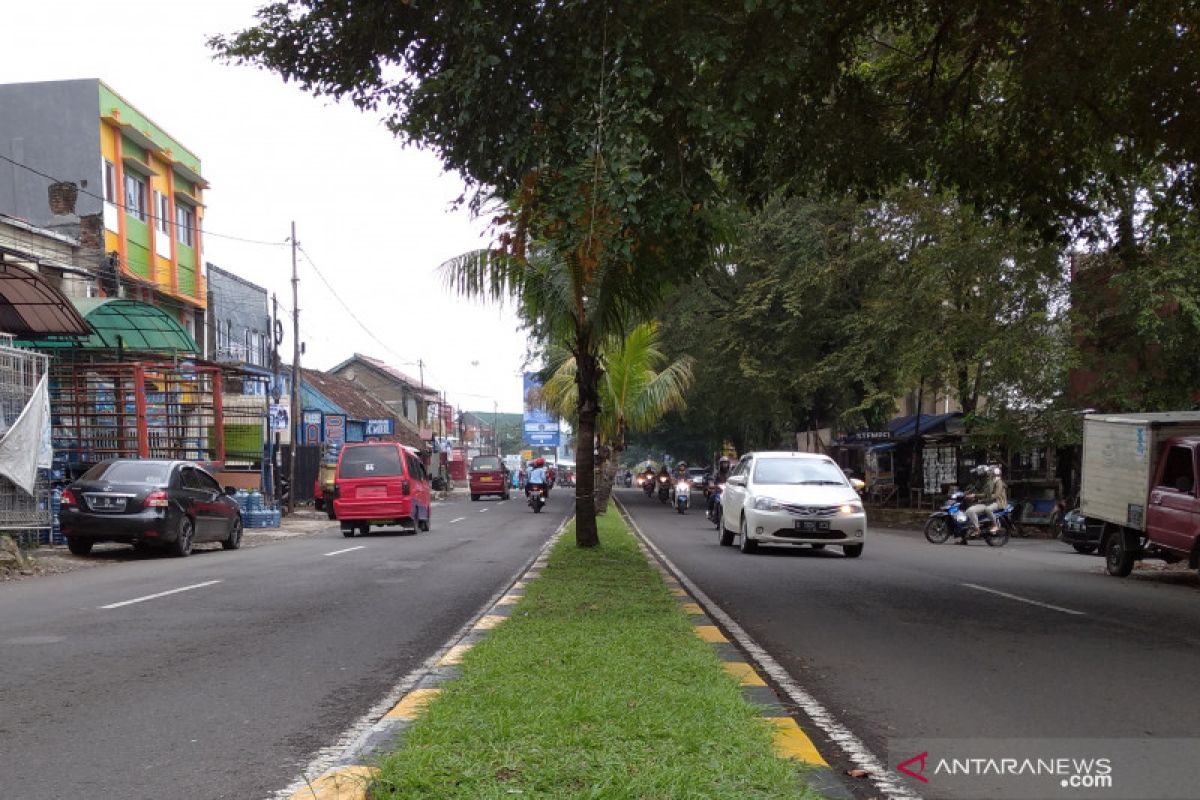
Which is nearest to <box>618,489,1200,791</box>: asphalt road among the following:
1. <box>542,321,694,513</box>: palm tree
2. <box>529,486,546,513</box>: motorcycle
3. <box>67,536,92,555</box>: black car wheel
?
<box>542,321,694,513</box>: palm tree

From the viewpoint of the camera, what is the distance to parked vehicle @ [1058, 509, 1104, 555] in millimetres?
18562

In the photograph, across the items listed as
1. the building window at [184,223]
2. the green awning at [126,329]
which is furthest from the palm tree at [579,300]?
the building window at [184,223]

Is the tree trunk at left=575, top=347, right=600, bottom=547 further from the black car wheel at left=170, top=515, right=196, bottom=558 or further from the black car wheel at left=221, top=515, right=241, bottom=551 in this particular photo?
the black car wheel at left=221, top=515, right=241, bottom=551

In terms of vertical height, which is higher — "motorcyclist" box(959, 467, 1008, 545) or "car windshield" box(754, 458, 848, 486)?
"car windshield" box(754, 458, 848, 486)

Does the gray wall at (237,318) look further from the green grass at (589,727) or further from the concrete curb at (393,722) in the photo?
the green grass at (589,727)

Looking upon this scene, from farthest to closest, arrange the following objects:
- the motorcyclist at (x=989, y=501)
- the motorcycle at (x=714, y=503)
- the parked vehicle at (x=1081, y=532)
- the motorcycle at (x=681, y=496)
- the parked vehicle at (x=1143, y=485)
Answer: the motorcycle at (x=681, y=496) → the motorcycle at (x=714, y=503) → the motorcyclist at (x=989, y=501) → the parked vehicle at (x=1081, y=532) → the parked vehicle at (x=1143, y=485)

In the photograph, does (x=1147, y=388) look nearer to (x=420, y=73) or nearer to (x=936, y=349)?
(x=936, y=349)

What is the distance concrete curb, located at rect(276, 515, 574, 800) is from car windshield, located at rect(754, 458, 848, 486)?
901 cm

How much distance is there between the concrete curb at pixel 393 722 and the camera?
13.5ft

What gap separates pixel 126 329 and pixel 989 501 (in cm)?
1961

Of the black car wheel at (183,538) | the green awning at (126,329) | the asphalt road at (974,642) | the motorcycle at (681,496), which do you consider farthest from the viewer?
the motorcycle at (681,496)

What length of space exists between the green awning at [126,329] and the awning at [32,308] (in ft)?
5.99

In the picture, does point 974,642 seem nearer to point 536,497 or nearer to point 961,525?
point 961,525

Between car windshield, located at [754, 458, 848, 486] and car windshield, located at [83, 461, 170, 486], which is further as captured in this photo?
car windshield, located at [754, 458, 848, 486]
